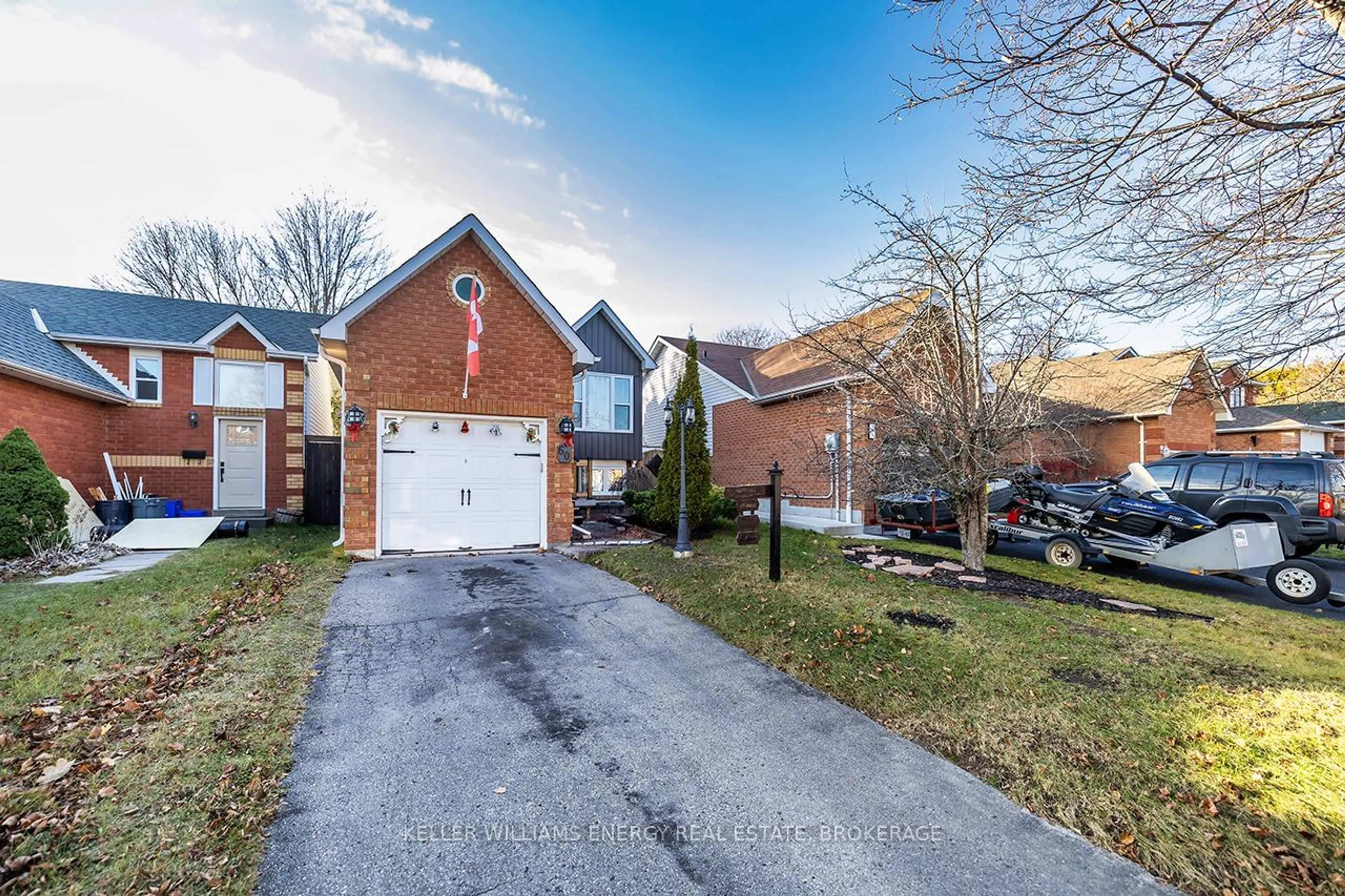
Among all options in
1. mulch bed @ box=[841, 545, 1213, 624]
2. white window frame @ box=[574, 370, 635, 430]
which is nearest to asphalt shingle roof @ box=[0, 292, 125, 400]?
white window frame @ box=[574, 370, 635, 430]

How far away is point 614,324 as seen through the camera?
17.5 m

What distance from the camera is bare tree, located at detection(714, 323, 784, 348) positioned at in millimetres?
39812

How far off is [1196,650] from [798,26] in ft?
26.5

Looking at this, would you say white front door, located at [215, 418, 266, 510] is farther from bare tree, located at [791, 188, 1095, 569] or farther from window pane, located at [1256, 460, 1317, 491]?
window pane, located at [1256, 460, 1317, 491]

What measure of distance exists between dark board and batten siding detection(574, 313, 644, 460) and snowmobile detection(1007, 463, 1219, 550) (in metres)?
11.2

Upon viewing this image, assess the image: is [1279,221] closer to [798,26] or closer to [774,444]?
[798,26]

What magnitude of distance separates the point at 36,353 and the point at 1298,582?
21.6 m

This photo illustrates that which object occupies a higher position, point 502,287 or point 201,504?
point 502,287

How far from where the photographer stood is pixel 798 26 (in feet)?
22.5

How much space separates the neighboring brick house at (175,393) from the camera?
11.9 meters

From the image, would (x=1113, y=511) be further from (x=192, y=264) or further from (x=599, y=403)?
(x=192, y=264)

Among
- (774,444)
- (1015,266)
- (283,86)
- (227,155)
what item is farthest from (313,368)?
(1015,266)

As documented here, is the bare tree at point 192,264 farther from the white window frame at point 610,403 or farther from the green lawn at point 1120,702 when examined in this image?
the green lawn at point 1120,702

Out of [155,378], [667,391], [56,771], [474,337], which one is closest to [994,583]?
[474,337]
